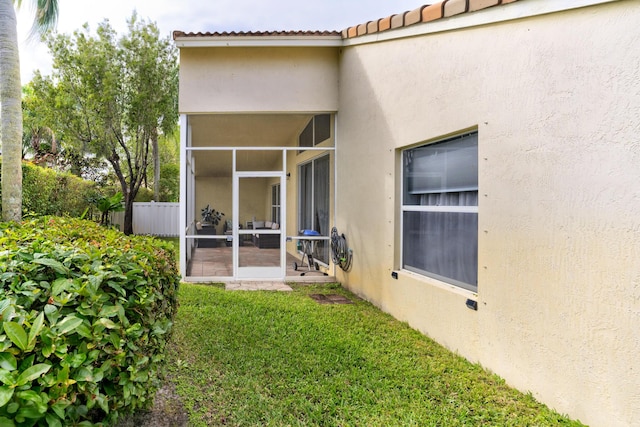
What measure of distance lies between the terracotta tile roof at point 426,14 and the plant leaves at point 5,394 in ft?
14.6

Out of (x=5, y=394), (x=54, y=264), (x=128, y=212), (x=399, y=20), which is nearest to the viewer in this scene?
(x=5, y=394)

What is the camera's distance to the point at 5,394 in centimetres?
147

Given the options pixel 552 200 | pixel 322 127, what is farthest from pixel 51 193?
pixel 552 200

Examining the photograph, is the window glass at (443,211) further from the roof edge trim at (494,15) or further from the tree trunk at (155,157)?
the tree trunk at (155,157)

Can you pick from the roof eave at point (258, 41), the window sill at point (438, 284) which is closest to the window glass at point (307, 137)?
the roof eave at point (258, 41)

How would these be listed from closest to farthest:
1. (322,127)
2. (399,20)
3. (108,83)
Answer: (399,20)
(322,127)
(108,83)

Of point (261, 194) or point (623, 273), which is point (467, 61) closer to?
point (623, 273)

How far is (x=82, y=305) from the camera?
6.25 ft

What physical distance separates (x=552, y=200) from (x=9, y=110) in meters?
8.54

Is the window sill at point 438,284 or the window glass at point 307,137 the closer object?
the window sill at point 438,284

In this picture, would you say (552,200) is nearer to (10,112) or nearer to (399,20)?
(399,20)

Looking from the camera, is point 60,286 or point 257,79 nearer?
point 60,286

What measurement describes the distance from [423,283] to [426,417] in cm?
224

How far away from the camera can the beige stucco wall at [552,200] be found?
273cm
